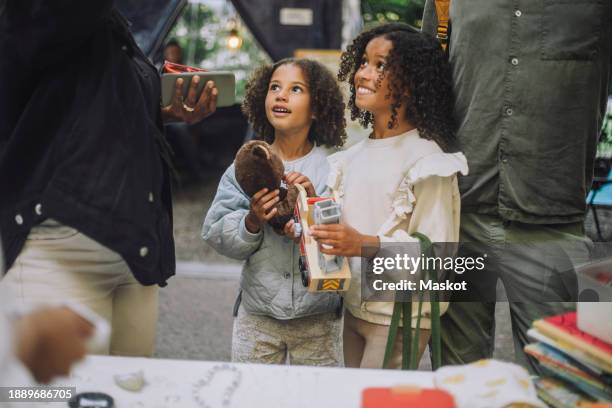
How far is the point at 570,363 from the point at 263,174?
2.29 feet

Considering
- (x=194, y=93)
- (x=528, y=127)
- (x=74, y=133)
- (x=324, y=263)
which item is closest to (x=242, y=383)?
(x=324, y=263)

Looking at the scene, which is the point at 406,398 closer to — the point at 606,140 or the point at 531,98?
the point at 531,98

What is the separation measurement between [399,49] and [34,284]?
2.88ft

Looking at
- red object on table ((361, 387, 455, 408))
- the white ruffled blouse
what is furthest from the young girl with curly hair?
red object on table ((361, 387, 455, 408))

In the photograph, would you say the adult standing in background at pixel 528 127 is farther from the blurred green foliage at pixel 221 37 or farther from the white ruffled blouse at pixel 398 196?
the blurred green foliage at pixel 221 37

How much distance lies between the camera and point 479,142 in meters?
1.34

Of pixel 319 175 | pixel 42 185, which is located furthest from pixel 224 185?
pixel 42 185

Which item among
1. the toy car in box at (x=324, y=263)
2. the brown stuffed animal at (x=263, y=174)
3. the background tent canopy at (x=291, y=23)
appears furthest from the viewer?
the background tent canopy at (x=291, y=23)

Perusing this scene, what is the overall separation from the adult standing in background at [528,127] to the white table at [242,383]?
1.25 ft

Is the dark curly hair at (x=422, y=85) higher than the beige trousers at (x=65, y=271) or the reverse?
higher

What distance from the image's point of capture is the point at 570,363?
990 millimetres

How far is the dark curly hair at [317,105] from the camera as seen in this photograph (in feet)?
4.92

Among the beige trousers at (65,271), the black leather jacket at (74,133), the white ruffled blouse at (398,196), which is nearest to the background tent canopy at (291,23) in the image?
the white ruffled blouse at (398,196)

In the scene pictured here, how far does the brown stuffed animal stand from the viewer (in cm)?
133
